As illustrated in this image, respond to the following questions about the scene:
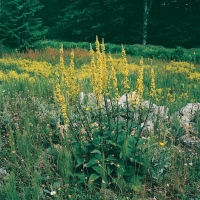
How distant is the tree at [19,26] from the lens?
56.0 ft

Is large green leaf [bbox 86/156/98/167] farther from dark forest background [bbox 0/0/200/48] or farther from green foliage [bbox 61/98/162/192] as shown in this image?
dark forest background [bbox 0/0/200/48]

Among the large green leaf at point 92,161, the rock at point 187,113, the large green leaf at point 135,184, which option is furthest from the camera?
the rock at point 187,113

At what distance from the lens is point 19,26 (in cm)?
1748

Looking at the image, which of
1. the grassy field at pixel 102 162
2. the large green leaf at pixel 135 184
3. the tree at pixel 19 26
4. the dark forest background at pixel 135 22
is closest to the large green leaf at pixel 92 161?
the grassy field at pixel 102 162

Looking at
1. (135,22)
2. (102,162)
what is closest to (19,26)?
(135,22)

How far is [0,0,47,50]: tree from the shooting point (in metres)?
17.1

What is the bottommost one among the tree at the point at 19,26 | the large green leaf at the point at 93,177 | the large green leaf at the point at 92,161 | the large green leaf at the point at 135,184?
the large green leaf at the point at 135,184

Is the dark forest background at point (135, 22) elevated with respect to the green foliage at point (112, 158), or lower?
elevated

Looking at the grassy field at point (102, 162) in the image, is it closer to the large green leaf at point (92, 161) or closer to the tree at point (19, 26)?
the large green leaf at point (92, 161)

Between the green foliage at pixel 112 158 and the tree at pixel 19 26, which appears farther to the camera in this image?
the tree at pixel 19 26

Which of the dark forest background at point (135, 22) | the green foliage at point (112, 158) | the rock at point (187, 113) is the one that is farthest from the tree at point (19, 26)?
the green foliage at point (112, 158)

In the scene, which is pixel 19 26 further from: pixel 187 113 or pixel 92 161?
pixel 92 161

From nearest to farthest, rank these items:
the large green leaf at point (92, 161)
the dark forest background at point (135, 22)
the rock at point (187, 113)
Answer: the large green leaf at point (92, 161)
the rock at point (187, 113)
the dark forest background at point (135, 22)

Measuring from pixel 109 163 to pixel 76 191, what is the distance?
0.45 meters
